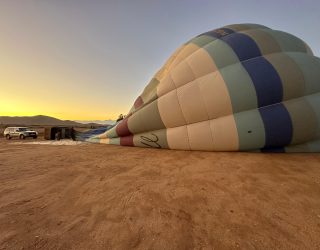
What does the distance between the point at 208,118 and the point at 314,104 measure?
3.84 m

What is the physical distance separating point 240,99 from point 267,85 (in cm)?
109

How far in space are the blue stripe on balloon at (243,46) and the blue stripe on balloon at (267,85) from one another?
3.11 feet

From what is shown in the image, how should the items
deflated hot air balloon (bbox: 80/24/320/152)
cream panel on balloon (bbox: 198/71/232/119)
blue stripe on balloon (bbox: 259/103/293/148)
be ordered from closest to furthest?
blue stripe on balloon (bbox: 259/103/293/148) → deflated hot air balloon (bbox: 80/24/320/152) → cream panel on balloon (bbox: 198/71/232/119)

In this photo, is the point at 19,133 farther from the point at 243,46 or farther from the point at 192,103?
the point at 243,46

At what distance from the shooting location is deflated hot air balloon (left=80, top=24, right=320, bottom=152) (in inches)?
285

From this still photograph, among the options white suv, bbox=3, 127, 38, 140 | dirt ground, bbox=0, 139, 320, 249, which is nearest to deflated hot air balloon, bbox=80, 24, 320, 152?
dirt ground, bbox=0, 139, 320, 249

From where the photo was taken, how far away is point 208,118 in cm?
796

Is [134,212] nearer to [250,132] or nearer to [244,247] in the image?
[244,247]

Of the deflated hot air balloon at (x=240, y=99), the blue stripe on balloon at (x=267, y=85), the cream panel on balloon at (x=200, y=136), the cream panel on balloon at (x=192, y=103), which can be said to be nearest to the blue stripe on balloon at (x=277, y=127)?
the deflated hot air balloon at (x=240, y=99)

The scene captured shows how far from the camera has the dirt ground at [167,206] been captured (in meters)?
2.68

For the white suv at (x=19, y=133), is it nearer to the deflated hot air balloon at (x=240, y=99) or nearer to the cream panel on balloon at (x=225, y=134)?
the deflated hot air balloon at (x=240, y=99)

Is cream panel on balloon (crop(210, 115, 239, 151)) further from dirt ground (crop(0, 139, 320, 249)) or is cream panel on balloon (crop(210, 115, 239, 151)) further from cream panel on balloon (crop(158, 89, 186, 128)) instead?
cream panel on balloon (crop(158, 89, 186, 128))

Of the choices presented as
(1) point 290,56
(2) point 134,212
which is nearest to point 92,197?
(2) point 134,212

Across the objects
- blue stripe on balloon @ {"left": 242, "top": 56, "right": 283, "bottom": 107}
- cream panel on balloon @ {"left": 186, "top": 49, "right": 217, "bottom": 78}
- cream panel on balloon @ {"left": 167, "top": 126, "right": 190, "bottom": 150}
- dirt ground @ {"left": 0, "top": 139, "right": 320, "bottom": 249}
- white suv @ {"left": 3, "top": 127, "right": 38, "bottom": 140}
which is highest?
cream panel on balloon @ {"left": 186, "top": 49, "right": 217, "bottom": 78}
